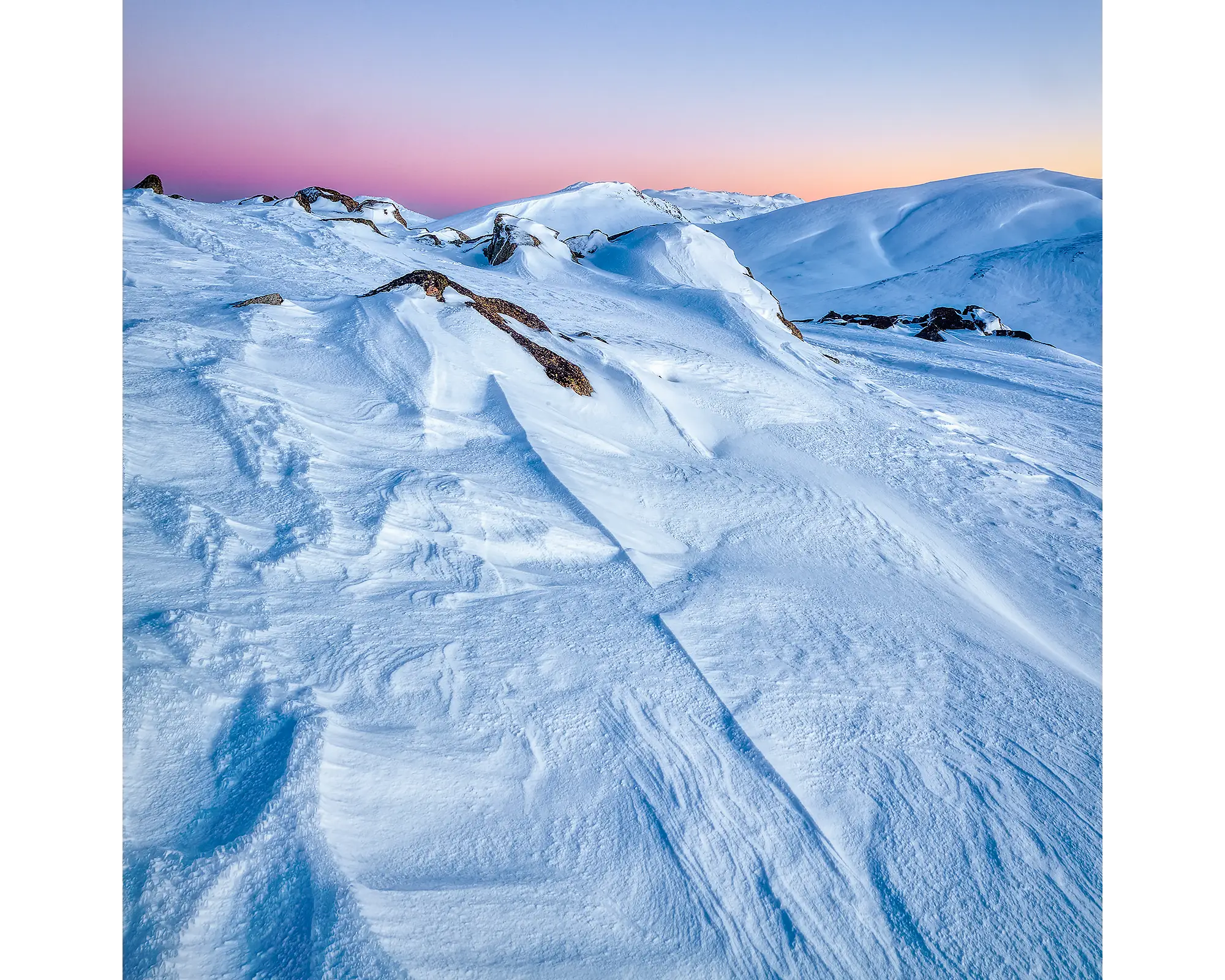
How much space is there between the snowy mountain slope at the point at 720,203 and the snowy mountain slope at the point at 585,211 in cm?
830

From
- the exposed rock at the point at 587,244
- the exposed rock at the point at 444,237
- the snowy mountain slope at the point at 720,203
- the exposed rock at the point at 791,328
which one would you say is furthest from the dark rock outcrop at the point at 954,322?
the snowy mountain slope at the point at 720,203

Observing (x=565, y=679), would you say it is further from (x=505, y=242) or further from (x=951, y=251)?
(x=951, y=251)

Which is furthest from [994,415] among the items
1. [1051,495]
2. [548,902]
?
[548,902]

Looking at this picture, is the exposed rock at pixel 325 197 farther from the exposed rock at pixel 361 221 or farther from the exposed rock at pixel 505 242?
the exposed rock at pixel 505 242

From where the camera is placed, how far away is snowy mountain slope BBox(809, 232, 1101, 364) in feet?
51.9

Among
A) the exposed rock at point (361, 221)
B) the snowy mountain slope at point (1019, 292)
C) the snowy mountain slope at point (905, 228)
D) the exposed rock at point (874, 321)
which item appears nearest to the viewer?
the exposed rock at point (361, 221)

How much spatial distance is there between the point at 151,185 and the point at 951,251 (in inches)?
1020

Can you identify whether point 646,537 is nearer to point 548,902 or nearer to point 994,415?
point 548,902

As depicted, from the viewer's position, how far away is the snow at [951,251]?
1711 cm

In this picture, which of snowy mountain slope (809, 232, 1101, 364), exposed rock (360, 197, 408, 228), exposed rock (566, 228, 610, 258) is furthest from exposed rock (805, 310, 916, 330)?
exposed rock (360, 197, 408, 228)

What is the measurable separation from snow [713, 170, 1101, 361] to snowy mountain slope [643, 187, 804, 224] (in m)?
17.3

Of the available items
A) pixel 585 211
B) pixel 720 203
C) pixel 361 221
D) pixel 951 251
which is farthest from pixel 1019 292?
pixel 720 203

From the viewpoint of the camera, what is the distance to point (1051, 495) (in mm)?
4059

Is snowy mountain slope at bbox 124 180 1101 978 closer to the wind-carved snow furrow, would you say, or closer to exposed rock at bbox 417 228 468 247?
the wind-carved snow furrow
